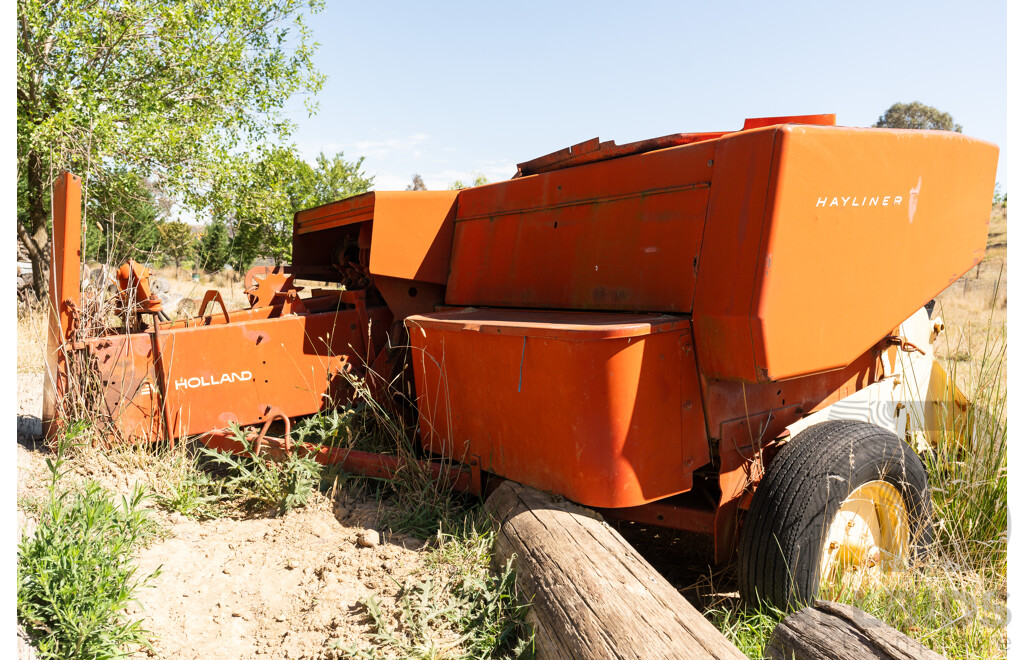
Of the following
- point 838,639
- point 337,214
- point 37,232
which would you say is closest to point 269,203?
point 37,232

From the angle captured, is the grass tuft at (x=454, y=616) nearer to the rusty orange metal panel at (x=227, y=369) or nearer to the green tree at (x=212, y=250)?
the rusty orange metal panel at (x=227, y=369)

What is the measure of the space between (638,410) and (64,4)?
10.0 meters

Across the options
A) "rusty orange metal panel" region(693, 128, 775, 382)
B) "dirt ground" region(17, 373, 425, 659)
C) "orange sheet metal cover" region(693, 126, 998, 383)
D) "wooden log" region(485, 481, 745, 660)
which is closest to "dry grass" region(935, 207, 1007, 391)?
"orange sheet metal cover" region(693, 126, 998, 383)

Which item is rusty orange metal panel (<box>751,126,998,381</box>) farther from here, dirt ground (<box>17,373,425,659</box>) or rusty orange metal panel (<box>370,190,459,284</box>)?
rusty orange metal panel (<box>370,190,459,284</box>)

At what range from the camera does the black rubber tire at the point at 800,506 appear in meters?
2.71

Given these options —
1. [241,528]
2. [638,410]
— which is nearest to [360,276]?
[241,528]

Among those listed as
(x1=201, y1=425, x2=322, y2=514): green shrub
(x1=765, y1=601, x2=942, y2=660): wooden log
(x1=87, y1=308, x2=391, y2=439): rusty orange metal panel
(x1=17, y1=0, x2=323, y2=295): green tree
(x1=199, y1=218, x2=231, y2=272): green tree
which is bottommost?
(x1=201, y1=425, x2=322, y2=514): green shrub

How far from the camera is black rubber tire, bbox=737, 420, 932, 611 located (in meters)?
2.71

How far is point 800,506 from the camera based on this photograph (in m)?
2.71

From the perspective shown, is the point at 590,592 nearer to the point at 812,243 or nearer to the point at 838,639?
the point at 838,639

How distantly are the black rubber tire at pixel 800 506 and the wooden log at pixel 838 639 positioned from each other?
50 cm

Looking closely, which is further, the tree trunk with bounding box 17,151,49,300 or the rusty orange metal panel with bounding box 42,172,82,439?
the tree trunk with bounding box 17,151,49,300

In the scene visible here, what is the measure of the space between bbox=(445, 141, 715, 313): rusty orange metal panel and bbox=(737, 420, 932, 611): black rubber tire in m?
0.82

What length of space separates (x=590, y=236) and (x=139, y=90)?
360 inches
